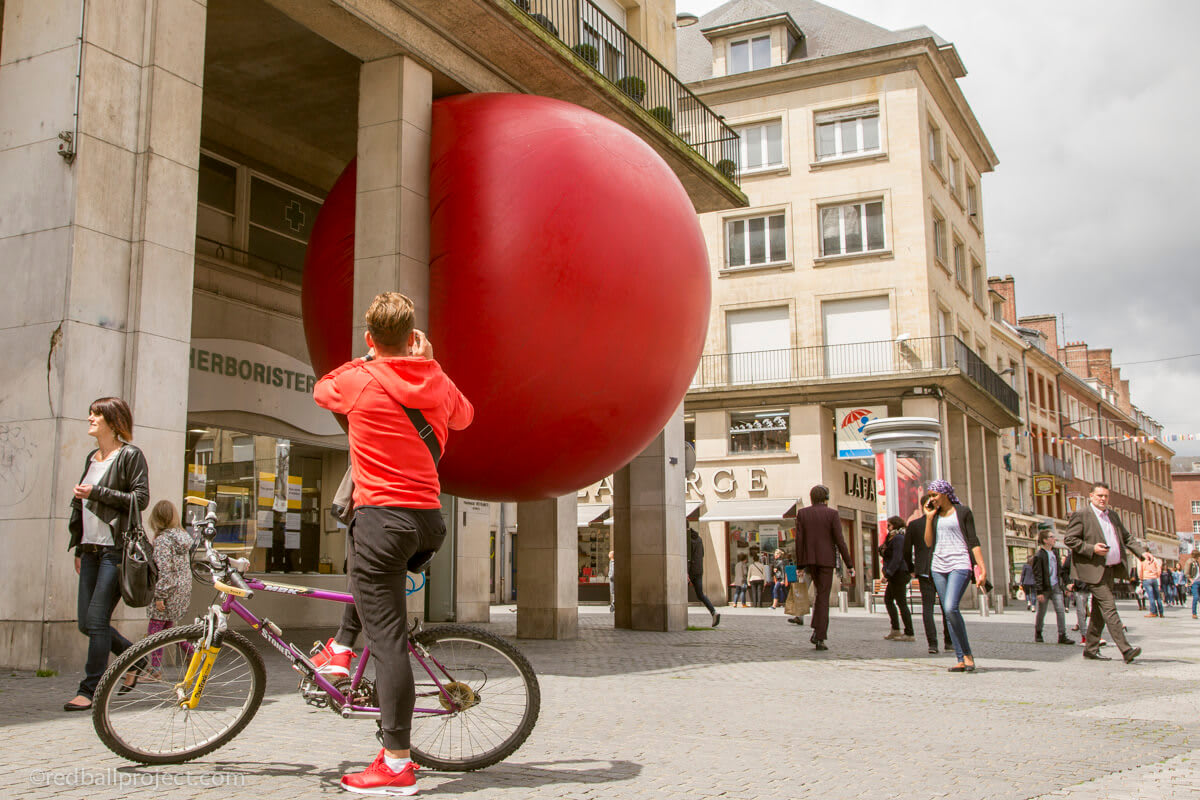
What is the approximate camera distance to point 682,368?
31.7ft

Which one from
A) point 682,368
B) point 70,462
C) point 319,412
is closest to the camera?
point 70,462

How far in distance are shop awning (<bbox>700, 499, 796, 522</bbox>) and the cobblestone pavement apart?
23.5 meters

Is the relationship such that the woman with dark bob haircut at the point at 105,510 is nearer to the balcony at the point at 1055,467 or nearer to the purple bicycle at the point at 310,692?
the purple bicycle at the point at 310,692

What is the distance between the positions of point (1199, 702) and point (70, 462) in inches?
322

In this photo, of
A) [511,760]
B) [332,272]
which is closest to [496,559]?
[332,272]

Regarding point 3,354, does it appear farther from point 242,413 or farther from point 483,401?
point 242,413

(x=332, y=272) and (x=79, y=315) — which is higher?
(x=332, y=272)

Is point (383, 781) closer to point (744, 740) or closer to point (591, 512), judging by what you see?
point (744, 740)

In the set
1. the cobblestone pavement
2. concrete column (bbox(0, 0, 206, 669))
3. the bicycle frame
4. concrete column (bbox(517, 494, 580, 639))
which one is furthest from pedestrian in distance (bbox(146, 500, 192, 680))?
concrete column (bbox(517, 494, 580, 639))

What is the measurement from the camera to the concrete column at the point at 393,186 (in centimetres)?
944

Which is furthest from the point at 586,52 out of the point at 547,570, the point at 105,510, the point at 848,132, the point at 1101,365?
the point at 1101,365

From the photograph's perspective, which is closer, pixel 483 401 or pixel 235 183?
pixel 483 401

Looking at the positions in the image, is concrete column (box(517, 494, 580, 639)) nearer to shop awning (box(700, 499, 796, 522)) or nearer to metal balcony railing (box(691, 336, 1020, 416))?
metal balcony railing (box(691, 336, 1020, 416))

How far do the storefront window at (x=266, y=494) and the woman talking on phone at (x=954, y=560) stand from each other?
8.10 metres
